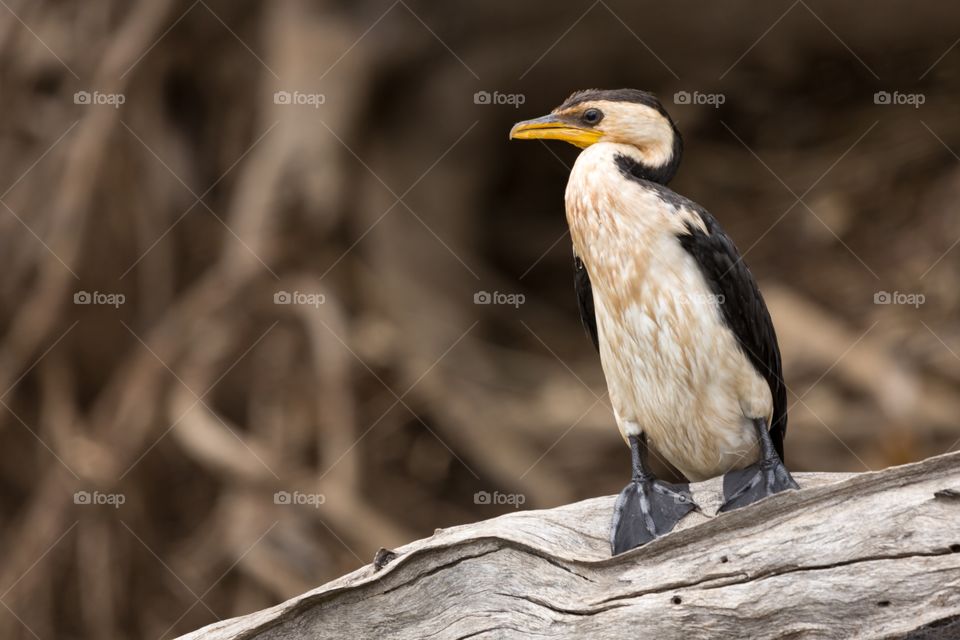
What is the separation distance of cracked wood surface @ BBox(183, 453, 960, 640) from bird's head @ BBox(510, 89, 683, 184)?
3.18 ft

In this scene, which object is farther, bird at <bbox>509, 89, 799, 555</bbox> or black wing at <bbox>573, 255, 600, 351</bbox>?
black wing at <bbox>573, 255, 600, 351</bbox>

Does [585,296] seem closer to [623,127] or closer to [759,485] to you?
[623,127]

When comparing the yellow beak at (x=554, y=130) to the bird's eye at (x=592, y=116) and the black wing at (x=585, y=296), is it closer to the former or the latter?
the bird's eye at (x=592, y=116)

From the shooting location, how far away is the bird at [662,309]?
3025 millimetres

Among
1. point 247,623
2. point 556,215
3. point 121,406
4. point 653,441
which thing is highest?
point 556,215

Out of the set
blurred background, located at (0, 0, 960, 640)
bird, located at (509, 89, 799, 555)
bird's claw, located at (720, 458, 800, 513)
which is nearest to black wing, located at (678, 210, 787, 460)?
bird, located at (509, 89, 799, 555)

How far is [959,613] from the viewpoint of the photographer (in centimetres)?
251

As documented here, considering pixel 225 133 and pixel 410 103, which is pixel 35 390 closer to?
pixel 225 133

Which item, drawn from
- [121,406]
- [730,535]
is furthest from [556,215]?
[730,535]

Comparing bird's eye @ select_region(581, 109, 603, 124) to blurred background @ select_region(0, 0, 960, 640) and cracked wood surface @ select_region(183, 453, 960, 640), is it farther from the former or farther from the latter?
blurred background @ select_region(0, 0, 960, 640)

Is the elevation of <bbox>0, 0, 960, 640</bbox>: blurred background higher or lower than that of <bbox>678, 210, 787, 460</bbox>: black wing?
higher

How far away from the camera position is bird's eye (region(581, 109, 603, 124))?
123 inches

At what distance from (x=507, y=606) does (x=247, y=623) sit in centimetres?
70

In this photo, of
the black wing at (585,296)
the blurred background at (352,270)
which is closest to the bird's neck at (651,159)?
the black wing at (585,296)
